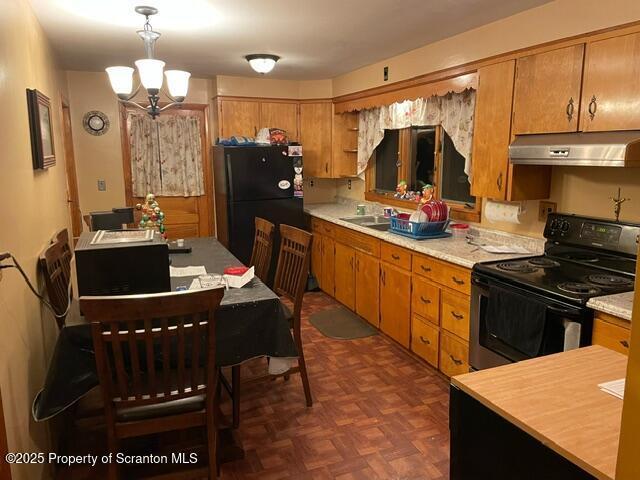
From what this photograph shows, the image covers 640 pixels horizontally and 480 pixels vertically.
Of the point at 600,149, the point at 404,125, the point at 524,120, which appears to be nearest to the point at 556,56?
the point at 524,120

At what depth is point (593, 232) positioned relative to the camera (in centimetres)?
260

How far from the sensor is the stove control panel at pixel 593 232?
7.94ft

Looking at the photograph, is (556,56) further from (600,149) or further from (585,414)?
(585,414)

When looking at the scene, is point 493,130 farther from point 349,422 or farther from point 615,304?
point 349,422

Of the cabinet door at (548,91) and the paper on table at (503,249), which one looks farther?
the paper on table at (503,249)

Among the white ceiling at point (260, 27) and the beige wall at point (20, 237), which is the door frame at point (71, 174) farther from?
the beige wall at point (20, 237)

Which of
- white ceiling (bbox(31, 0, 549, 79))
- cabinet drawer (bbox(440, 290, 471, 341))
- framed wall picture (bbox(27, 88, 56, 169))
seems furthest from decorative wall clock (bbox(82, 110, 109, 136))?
cabinet drawer (bbox(440, 290, 471, 341))

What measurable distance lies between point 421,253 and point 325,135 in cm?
254

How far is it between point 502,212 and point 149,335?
2.33m

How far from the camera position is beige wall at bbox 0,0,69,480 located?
1638mm

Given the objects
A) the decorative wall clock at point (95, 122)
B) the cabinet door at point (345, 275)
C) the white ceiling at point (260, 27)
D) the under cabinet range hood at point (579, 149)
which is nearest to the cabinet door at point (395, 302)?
the cabinet door at point (345, 275)

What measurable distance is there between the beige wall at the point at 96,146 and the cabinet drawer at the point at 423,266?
11.1 ft

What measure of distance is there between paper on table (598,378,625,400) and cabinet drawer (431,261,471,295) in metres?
1.46

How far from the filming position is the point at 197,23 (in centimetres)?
302
